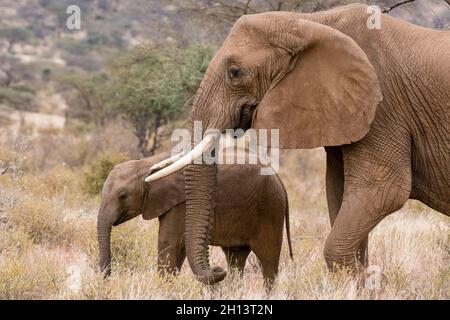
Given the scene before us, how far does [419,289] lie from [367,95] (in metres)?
1.50

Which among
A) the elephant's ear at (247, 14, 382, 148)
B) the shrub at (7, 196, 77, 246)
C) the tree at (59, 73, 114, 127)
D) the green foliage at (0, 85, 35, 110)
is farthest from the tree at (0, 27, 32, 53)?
the elephant's ear at (247, 14, 382, 148)

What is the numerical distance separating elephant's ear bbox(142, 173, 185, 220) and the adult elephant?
1198 mm

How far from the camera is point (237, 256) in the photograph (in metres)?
7.53

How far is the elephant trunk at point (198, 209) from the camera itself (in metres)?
5.76

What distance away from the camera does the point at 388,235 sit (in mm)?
8469

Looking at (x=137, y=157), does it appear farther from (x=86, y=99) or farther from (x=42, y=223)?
(x=86, y=99)

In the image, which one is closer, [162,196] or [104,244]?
[104,244]

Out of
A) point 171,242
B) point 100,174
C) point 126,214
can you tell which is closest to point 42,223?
point 126,214

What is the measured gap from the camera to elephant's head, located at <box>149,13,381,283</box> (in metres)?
5.59

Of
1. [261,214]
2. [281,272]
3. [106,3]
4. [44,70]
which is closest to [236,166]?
[261,214]

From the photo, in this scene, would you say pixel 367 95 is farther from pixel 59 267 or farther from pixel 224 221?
pixel 59 267

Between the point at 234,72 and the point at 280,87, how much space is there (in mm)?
319

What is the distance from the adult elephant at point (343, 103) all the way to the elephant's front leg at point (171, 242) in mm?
1081
